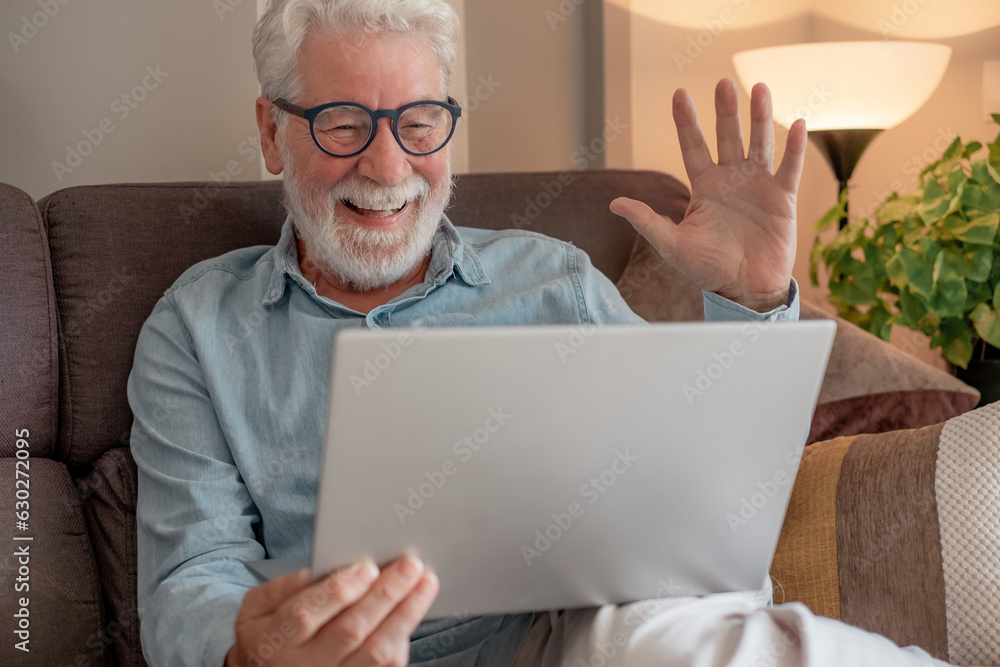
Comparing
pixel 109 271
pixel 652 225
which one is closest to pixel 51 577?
pixel 109 271

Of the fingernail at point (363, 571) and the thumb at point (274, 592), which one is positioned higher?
the fingernail at point (363, 571)

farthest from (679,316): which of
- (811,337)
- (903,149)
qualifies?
(903,149)

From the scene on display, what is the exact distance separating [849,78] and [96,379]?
1.52 m

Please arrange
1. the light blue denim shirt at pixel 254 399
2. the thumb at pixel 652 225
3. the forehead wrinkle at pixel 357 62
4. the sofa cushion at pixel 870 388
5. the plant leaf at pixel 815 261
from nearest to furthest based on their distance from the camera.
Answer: the light blue denim shirt at pixel 254 399, the thumb at pixel 652 225, the forehead wrinkle at pixel 357 62, the sofa cushion at pixel 870 388, the plant leaf at pixel 815 261

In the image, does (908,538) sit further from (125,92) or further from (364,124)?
(125,92)

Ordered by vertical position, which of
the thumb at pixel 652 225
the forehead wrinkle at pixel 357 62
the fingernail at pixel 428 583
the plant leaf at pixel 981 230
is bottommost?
the fingernail at pixel 428 583

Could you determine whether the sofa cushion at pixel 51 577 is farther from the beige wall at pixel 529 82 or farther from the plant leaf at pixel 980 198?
the plant leaf at pixel 980 198

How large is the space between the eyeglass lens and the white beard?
4 centimetres

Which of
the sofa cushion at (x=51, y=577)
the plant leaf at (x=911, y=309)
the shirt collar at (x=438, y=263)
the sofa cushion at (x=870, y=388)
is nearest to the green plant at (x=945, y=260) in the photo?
the plant leaf at (x=911, y=309)

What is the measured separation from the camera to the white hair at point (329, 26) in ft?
4.05

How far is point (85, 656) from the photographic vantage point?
119 cm

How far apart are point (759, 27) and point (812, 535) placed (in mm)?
1587

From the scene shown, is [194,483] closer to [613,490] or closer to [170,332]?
[170,332]

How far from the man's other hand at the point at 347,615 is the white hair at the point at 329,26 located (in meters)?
→ 0.79
